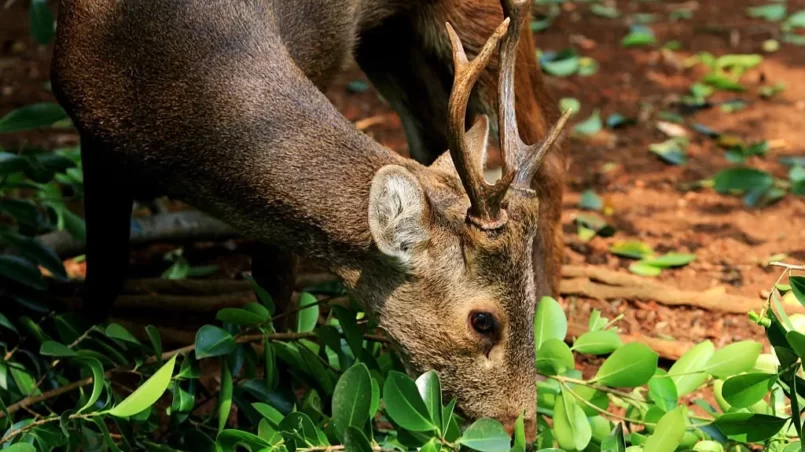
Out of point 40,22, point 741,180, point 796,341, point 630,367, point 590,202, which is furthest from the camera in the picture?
point 590,202

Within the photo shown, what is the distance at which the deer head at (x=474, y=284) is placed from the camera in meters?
3.77

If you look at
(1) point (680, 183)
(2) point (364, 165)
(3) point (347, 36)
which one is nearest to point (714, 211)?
(1) point (680, 183)

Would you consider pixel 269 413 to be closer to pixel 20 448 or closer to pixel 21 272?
pixel 20 448

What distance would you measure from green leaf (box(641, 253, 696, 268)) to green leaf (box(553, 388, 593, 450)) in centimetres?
211

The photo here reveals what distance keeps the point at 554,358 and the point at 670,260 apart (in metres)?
1.99

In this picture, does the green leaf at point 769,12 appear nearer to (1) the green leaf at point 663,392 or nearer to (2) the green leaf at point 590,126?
(2) the green leaf at point 590,126

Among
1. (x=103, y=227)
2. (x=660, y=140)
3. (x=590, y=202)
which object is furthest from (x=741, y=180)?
(x=103, y=227)

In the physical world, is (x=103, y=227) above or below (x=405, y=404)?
below

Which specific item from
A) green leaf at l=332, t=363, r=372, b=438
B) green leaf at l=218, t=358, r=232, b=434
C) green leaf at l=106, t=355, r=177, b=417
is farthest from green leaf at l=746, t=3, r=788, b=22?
green leaf at l=106, t=355, r=177, b=417

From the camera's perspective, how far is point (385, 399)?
10.1 feet

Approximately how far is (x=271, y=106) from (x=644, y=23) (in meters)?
5.65

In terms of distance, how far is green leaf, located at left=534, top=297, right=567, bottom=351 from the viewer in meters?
3.83

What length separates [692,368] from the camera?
3.66 metres

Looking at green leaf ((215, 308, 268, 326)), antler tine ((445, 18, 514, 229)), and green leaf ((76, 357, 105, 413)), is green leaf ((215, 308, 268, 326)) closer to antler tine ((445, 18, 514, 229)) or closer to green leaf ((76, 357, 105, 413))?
green leaf ((76, 357, 105, 413))
